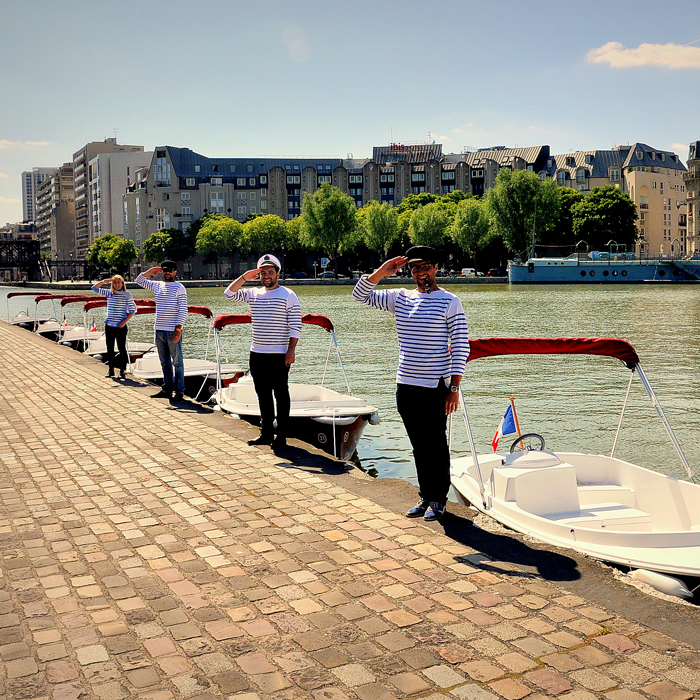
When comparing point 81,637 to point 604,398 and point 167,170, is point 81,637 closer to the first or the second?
point 604,398

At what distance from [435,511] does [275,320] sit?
3852mm

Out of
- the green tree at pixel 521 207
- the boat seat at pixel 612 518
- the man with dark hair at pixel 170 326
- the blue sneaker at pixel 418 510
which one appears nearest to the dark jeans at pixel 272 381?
the blue sneaker at pixel 418 510

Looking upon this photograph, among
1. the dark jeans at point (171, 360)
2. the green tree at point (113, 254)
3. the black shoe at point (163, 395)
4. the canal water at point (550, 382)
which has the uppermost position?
the green tree at point (113, 254)

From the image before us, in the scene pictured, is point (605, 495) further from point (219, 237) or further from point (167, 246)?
point (167, 246)

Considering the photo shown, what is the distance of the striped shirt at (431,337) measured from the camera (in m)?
7.61

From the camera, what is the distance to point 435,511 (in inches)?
308

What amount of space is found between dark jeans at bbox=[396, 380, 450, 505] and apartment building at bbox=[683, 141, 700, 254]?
143454 millimetres

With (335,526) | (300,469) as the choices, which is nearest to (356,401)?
(300,469)

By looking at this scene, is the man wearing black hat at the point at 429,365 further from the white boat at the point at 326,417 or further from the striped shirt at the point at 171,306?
the striped shirt at the point at 171,306

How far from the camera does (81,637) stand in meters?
5.29

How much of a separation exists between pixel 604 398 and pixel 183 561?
56.6ft

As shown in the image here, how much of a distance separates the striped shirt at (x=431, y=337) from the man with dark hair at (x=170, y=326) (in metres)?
8.20

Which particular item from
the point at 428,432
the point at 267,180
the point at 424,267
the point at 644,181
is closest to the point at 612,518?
the point at 428,432

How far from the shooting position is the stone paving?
470 cm
